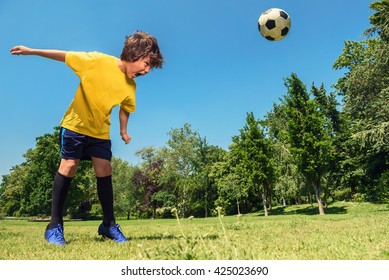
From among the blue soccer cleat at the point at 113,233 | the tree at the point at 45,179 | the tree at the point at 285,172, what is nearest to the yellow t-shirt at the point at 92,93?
the blue soccer cleat at the point at 113,233

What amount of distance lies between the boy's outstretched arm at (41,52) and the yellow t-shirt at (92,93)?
103mm

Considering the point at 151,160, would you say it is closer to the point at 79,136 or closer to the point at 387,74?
the point at 387,74

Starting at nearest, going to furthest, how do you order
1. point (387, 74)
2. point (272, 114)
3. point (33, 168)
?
point (387, 74)
point (33, 168)
point (272, 114)

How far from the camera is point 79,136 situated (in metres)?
4.26

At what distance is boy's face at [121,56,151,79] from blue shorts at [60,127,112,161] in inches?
39.9

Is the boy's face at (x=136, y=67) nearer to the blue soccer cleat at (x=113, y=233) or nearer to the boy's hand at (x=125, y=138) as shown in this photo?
the boy's hand at (x=125, y=138)

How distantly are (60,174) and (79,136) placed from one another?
0.59 m

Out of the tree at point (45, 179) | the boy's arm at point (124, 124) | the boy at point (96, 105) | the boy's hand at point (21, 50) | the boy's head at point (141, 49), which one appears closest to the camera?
the boy's hand at point (21, 50)

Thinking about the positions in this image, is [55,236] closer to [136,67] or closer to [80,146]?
[80,146]

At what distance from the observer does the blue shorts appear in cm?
425

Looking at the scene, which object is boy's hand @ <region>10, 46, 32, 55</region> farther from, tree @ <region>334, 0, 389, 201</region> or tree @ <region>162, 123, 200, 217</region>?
tree @ <region>162, 123, 200, 217</region>

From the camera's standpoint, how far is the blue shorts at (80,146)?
14.0ft

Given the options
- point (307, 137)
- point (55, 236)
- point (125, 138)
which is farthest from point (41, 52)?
point (307, 137)
